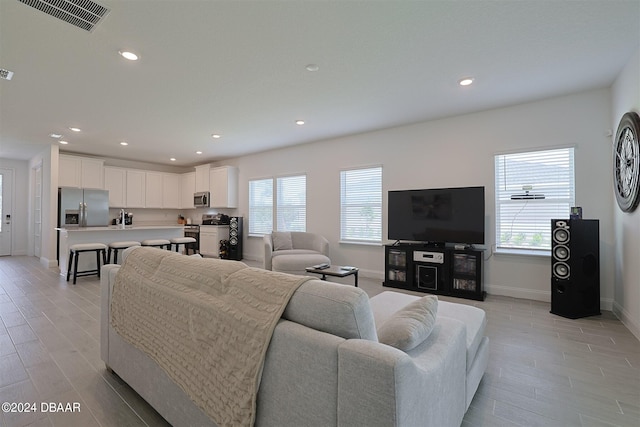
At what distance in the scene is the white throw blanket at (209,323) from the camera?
118cm

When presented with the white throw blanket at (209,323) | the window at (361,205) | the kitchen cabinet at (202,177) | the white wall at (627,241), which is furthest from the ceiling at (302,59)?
the kitchen cabinet at (202,177)

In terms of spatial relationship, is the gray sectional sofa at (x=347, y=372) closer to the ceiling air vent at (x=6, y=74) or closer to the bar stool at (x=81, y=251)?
the ceiling air vent at (x=6, y=74)

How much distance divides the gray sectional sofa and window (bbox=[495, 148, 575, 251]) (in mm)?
3352

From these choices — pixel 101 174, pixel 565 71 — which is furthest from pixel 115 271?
pixel 101 174

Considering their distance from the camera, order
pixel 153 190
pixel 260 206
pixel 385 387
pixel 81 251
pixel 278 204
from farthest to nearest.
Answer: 1. pixel 153 190
2. pixel 260 206
3. pixel 278 204
4. pixel 81 251
5. pixel 385 387

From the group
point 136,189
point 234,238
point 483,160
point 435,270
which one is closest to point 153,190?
point 136,189

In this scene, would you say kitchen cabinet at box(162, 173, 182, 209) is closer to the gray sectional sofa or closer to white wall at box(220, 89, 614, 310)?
white wall at box(220, 89, 614, 310)

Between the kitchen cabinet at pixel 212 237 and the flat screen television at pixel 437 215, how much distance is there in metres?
4.52

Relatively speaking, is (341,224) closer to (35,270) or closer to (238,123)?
(238,123)

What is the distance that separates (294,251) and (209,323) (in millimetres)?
4071

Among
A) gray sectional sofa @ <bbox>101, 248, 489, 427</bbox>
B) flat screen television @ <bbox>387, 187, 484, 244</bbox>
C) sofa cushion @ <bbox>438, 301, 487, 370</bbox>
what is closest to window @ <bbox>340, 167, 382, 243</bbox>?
flat screen television @ <bbox>387, 187, 484, 244</bbox>

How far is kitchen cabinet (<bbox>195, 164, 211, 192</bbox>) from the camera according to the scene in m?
8.12

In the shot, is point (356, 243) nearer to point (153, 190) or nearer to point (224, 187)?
point (224, 187)

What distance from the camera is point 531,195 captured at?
13.3 feet
